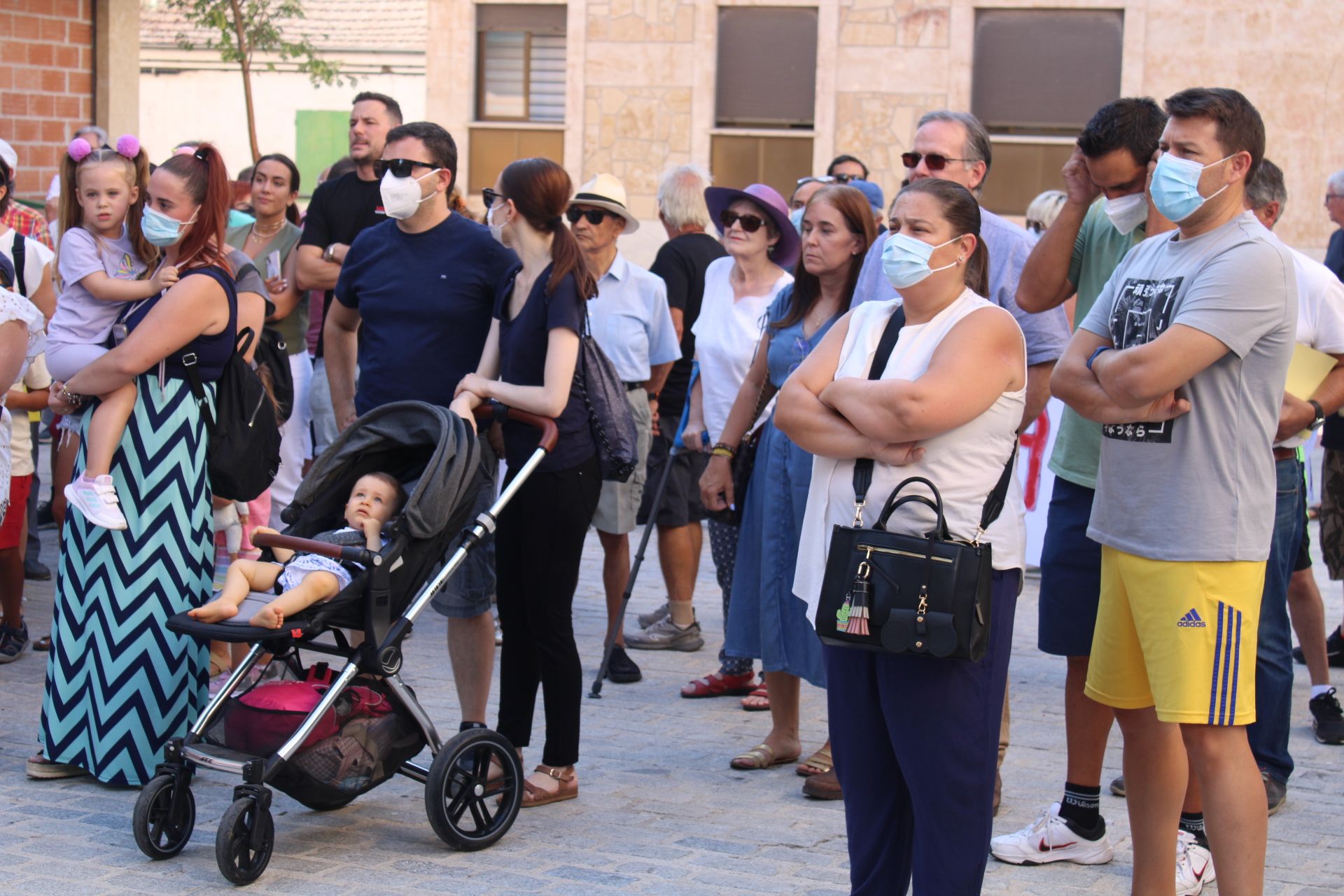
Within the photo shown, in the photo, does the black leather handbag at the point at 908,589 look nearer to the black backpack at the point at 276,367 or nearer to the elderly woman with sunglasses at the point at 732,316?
the elderly woman with sunglasses at the point at 732,316

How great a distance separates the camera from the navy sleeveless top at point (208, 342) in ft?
16.6

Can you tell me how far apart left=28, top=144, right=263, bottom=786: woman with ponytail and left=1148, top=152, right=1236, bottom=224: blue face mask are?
2.97 m

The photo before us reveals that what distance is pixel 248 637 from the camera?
428cm

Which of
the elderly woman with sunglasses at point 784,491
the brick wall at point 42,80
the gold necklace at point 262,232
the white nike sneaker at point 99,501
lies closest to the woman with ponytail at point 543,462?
the elderly woman with sunglasses at point 784,491

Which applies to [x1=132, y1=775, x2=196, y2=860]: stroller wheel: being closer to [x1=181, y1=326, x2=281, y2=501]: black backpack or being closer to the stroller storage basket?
the stroller storage basket

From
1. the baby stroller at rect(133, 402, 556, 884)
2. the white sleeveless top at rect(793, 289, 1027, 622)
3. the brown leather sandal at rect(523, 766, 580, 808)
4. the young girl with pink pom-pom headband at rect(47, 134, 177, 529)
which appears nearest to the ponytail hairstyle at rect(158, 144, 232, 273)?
the young girl with pink pom-pom headband at rect(47, 134, 177, 529)

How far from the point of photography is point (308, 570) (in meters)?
4.48

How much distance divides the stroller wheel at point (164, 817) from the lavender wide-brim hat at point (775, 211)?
3.08m

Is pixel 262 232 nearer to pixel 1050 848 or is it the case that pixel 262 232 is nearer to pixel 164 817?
pixel 164 817

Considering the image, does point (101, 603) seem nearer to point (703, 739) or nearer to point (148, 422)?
point (148, 422)

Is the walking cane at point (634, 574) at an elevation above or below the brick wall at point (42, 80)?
below

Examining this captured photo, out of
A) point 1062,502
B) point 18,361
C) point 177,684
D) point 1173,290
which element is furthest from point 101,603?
point 1173,290

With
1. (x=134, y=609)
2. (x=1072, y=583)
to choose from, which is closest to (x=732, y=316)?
(x=1072, y=583)

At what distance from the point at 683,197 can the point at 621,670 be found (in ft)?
8.91
